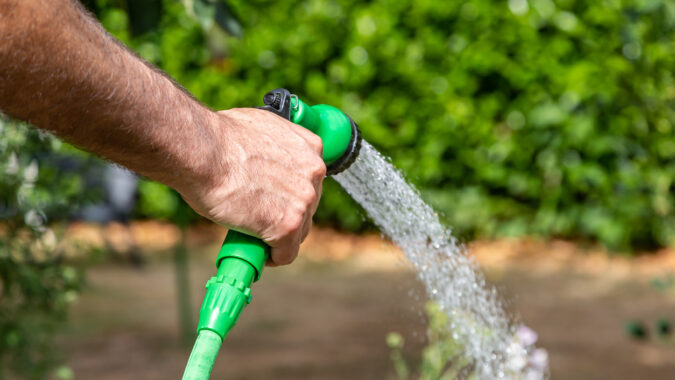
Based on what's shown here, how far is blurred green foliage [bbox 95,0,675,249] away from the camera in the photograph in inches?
201

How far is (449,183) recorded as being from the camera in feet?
19.1

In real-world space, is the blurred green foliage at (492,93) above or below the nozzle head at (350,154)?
above

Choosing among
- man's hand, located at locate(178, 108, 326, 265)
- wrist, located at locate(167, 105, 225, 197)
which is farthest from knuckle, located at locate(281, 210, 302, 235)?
wrist, located at locate(167, 105, 225, 197)

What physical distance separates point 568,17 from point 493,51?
1.67ft

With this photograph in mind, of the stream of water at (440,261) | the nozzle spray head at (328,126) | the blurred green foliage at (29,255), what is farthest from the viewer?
the blurred green foliage at (29,255)

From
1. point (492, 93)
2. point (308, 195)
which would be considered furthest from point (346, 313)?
point (308, 195)

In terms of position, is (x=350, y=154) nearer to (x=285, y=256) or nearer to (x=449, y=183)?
(x=285, y=256)

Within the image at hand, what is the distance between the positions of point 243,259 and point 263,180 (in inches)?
4.3

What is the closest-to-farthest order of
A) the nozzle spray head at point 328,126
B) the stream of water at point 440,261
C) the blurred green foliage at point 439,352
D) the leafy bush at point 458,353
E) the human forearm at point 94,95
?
the human forearm at point 94,95
the nozzle spray head at point 328,126
the stream of water at point 440,261
the leafy bush at point 458,353
the blurred green foliage at point 439,352

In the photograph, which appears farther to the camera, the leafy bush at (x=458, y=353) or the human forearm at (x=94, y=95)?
the leafy bush at (x=458, y=353)

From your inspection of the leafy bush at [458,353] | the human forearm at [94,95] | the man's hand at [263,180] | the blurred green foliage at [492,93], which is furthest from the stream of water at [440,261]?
the blurred green foliage at [492,93]

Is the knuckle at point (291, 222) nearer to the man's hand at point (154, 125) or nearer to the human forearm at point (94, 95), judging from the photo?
the man's hand at point (154, 125)

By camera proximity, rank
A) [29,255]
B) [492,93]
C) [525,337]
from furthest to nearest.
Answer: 1. [492,93]
2. [29,255]
3. [525,337]

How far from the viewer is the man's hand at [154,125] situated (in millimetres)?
948
